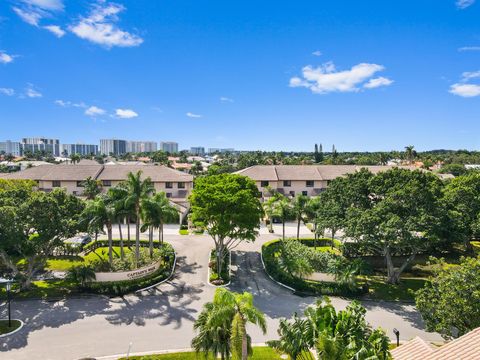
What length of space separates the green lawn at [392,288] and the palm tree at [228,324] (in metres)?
19.8

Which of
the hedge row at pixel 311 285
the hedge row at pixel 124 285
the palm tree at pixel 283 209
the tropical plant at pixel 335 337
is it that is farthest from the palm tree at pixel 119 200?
the tropical plant at pixel 335 337

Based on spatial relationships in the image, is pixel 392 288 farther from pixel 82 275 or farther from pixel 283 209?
pixel 82 275

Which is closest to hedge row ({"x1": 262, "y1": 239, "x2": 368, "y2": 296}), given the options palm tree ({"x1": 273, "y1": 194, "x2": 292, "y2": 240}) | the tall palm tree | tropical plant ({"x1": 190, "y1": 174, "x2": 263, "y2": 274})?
tropical plant ({"x1": 190, "y1": 174, "x2": 263, "y2": 274})

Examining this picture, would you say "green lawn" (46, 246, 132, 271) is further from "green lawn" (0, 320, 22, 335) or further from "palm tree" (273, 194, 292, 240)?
"palm tree" (273, 194, 292, 240)

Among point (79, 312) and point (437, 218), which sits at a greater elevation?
point (437, 218)

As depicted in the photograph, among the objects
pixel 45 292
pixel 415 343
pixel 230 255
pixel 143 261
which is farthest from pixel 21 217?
pixel 415 343

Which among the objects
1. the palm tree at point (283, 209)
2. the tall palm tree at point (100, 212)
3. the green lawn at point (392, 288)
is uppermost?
the tall palm tree at point (100, 212)

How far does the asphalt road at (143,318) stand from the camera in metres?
21.7

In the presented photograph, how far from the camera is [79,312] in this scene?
2622cm

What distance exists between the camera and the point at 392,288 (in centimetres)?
3173

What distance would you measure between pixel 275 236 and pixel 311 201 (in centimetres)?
1023

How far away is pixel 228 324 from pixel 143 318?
13311 mm

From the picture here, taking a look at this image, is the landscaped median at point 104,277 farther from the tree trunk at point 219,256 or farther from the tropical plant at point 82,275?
the tree trunk at point 219,256

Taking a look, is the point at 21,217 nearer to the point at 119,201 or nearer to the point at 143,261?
the point at 119,201
